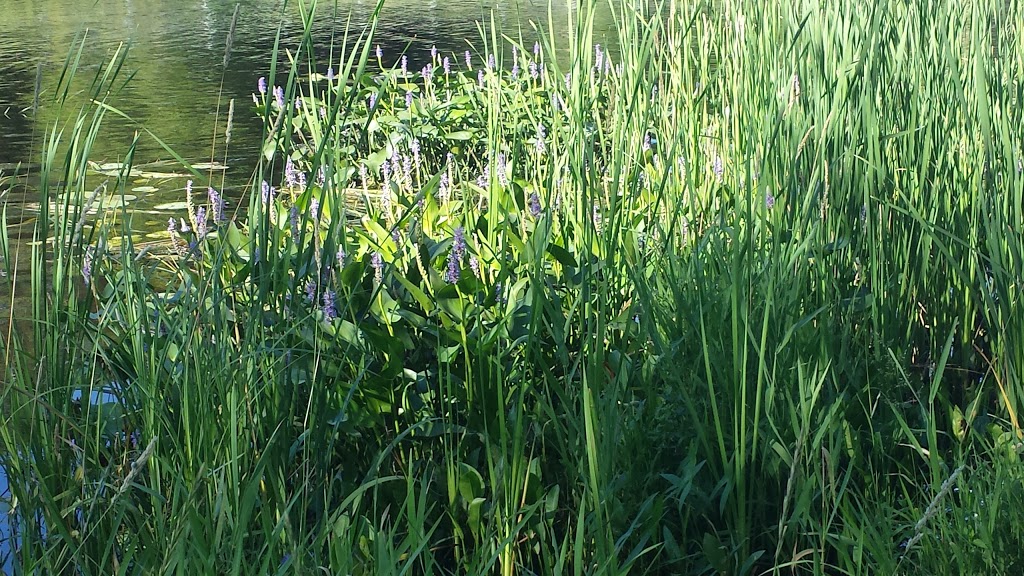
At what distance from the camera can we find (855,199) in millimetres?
1828

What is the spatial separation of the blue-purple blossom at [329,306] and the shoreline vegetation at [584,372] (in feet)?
0.05

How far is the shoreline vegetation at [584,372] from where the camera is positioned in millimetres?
1317

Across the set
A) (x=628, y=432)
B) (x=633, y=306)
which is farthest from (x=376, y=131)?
(x=628, y=432)

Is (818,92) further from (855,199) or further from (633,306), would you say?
(633,306)

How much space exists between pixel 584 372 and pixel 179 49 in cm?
769

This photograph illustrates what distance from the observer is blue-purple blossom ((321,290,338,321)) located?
1596 mm

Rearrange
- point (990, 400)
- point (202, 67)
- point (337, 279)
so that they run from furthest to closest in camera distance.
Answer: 1. point (202, 67)
2. point (990, 400)
3. point (337, 279)

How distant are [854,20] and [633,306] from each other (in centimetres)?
79

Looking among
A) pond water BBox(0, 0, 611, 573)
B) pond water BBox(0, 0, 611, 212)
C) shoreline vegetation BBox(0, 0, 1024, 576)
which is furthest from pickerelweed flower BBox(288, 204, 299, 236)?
pond water BBox(0, 0, 611, 212)

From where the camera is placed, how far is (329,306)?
1616mm

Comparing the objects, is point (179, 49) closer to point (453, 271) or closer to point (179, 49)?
point (179, 49)

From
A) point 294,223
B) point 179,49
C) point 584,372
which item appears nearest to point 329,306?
point 294,223

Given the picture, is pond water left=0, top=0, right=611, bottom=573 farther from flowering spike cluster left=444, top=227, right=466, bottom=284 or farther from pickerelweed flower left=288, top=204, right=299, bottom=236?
flowering spike cluster left=444, top=227, right=466, bottom=284

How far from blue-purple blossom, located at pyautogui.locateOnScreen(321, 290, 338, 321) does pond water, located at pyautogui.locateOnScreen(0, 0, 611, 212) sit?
0.51 m
